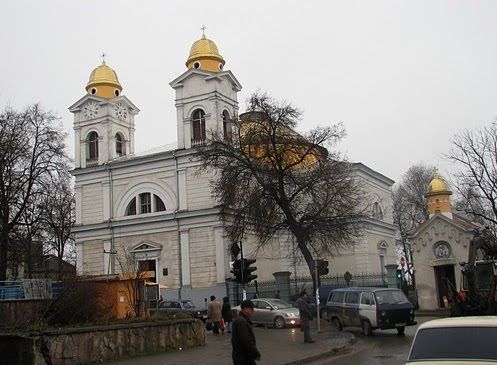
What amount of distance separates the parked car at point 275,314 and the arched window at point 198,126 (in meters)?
20.6

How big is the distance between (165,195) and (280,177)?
1773 cm

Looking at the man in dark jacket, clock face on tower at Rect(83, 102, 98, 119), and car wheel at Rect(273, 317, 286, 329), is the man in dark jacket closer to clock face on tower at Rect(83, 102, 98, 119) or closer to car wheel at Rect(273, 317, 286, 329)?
car wheel at Rect(273, 317, 286, 329)

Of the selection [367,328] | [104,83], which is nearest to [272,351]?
[367,328]

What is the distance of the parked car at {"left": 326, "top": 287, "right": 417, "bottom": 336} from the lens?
2345 centimetres

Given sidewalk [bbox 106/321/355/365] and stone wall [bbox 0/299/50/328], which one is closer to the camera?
sidewalk [bbox 106/321/355/365]

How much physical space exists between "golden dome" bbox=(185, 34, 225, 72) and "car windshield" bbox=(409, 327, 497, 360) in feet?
144

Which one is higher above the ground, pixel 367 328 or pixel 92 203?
pixel 92 203

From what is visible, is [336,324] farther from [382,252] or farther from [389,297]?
[382,252]

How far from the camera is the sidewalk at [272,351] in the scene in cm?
1678

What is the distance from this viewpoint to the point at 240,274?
23109 millimetres

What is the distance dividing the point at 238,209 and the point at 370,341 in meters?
14.4

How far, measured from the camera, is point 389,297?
Result: 78.6ft

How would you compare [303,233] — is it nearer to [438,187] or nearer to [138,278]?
[138,278]

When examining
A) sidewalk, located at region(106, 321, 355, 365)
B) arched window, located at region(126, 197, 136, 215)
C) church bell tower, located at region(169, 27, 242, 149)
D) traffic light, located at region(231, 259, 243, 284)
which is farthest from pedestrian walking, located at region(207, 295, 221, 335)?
arched window, located at region(126, 197, 136, 215)
